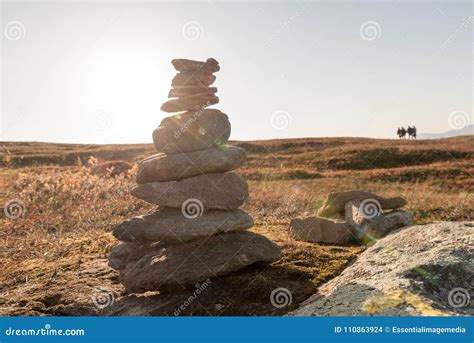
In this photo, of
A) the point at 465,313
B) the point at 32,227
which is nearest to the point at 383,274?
the point at 465,313

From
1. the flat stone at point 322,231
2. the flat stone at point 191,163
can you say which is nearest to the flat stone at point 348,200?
the flat stone at point 322,231

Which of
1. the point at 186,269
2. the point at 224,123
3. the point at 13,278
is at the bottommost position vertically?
the point at 13,278

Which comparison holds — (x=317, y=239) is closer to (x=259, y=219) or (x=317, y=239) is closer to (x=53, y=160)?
(x=259, y=219)

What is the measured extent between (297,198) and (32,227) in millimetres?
12688

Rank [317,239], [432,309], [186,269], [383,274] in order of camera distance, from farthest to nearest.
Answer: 1. [317,239]
2. [186,269]
3. [383,274]
4. [432,309]

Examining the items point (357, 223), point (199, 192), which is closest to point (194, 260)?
point (199, 192)

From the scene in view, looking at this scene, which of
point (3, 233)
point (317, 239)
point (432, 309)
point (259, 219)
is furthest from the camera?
point (259, 219)

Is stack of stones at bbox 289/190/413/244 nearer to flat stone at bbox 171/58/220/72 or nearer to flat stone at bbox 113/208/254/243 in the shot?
flat stone at bbox 113/208/254/243

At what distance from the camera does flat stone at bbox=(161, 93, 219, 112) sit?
12062 mm

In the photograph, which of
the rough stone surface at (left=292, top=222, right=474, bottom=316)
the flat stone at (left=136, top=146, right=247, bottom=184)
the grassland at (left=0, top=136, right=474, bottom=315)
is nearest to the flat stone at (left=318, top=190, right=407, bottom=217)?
the grassland at (left=0, top=136, right=474, bottom=315)

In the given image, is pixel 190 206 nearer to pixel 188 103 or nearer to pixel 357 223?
pixel 188 103

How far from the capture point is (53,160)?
56500 millimetres

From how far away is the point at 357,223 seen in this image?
46.5 ft

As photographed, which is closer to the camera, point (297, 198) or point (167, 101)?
point (167, 101)
